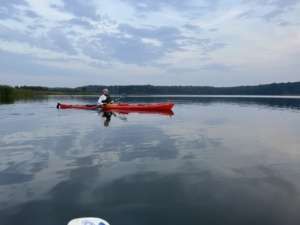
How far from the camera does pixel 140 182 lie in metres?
8.88

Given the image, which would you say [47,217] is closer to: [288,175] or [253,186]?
[253,186]

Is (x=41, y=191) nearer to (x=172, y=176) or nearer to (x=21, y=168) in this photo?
(x=21, y=168)

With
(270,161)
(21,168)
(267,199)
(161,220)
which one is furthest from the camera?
(270,161)

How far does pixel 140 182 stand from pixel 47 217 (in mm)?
2926

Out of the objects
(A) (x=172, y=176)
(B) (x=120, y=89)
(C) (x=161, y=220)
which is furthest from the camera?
(B) (x=120, y=89)

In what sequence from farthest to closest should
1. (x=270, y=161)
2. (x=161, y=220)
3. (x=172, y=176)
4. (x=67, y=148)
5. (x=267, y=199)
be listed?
(x=67, y=148) → (x=270, y=161) → (x=172, y=176) → (x=267, y=199) → (x=161, y=220)

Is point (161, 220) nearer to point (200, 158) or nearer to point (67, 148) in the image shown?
point (200, 158)

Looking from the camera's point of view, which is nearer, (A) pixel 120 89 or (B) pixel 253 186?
(B) pixel 253 186

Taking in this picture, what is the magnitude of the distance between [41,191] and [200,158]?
234 inches

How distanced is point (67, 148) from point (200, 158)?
217 inches

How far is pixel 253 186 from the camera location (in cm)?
867

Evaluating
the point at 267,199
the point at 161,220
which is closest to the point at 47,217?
the point at 161,220

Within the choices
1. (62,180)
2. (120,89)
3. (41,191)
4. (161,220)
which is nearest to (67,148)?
(62,180)

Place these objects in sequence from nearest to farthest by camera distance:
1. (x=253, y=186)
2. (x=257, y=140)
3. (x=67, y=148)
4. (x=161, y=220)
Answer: (x=161, y=220) → (x=253, y=186) → (x=67, y=148) → (x=257, y=140)
